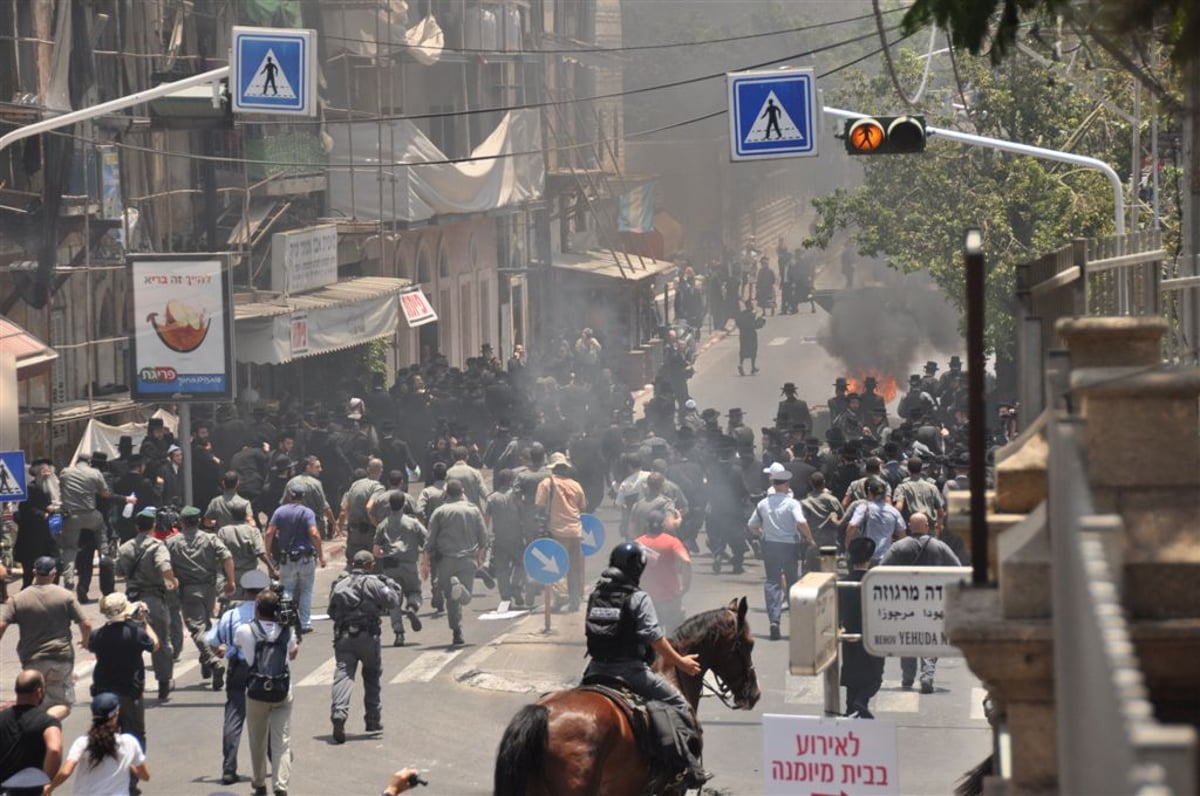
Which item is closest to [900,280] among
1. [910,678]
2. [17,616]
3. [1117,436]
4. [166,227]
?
[166,227]

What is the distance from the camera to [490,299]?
53312 mm

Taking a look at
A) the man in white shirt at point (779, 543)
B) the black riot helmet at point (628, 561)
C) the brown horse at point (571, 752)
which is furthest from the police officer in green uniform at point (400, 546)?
the brown horse at point (571, 752)

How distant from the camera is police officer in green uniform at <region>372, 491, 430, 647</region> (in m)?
19.3

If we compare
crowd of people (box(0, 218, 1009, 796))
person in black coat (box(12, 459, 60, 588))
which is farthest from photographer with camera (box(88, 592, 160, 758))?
person in black coat (box(12, 459, 60, 588))

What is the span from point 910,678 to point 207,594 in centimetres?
580

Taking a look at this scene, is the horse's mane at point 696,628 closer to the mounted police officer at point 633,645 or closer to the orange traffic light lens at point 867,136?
the mounted police officer at point 633,645

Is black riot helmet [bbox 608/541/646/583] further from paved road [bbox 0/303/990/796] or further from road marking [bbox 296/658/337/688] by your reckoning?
road marking [bbox 296/658/337/688]

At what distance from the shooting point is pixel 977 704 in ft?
53.8

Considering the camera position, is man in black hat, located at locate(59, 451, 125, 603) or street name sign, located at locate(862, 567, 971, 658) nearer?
street name sign, located at locate(862, 567, 971, 658)

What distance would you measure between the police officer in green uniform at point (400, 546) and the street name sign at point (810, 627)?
32.5 ft

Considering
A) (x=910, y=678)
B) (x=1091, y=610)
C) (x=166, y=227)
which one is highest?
(x=166, y=227)

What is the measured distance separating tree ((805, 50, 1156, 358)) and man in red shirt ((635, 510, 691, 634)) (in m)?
14.2

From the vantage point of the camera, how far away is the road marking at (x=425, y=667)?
58.3 ft

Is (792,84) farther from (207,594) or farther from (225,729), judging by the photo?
(225,729)
